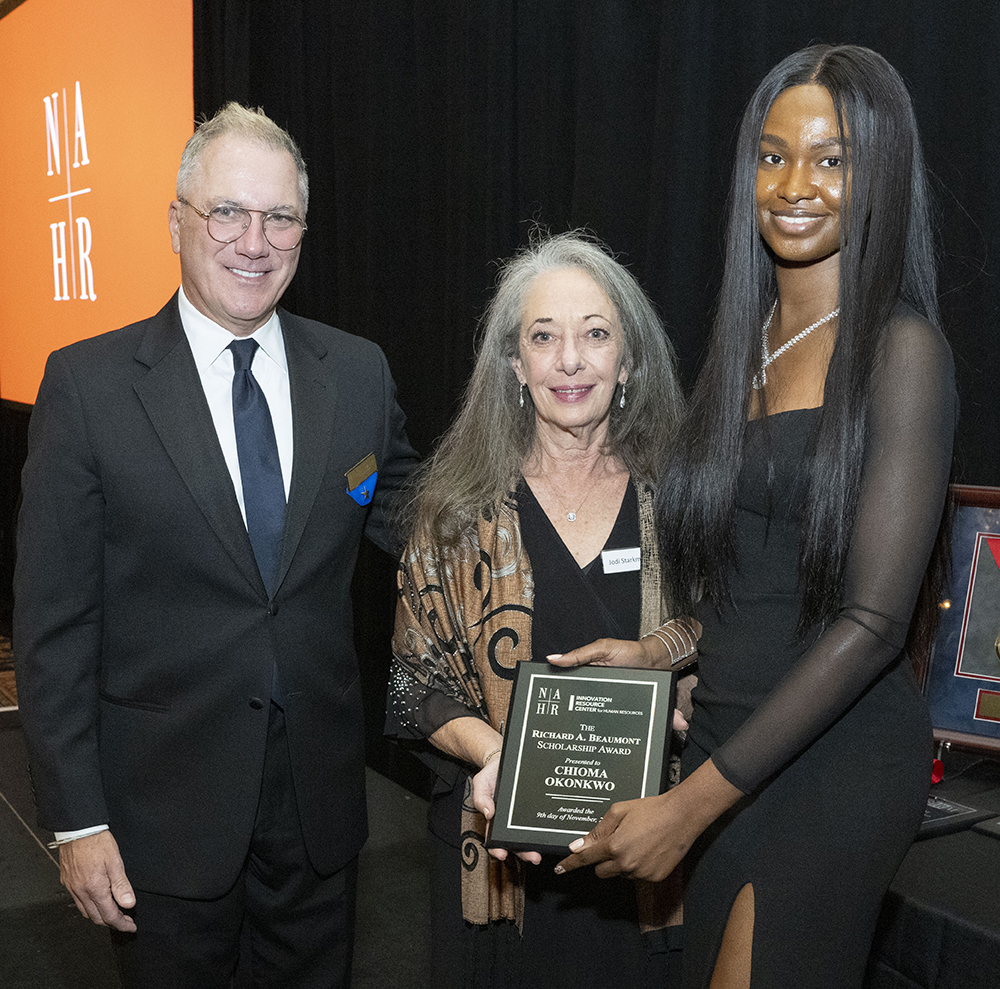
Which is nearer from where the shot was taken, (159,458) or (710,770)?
(710,770)

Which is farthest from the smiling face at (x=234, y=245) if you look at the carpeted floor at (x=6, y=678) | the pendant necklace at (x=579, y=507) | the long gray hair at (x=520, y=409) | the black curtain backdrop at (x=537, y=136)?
the carpeted floor at (x=6, y=678)

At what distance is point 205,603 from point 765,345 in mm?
984

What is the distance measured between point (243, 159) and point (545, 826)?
4.02 feet

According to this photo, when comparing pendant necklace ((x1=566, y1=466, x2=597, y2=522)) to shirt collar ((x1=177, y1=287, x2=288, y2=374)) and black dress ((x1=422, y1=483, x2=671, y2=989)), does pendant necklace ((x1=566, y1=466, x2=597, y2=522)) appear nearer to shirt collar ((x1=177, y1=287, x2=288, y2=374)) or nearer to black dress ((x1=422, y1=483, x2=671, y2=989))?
black dress ((x1=422, y1=483, x2=671, y2=989))

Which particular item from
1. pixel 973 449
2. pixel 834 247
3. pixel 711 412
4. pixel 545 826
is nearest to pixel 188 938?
pixel 545 826

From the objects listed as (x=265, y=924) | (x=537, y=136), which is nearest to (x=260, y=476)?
(x=265, y=924)

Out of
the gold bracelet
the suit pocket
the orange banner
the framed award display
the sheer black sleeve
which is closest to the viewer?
the sheer black sleeve

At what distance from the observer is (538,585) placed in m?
1.79

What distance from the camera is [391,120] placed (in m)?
4.00

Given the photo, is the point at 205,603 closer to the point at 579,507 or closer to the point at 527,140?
the point at 579,507

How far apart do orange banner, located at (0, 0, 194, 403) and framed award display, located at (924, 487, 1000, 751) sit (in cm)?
428

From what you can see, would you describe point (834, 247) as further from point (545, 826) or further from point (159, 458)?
point (159, 458)

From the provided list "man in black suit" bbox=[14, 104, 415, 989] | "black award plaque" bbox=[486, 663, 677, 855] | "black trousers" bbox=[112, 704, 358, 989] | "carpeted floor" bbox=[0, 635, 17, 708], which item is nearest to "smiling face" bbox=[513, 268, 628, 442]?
"man in black suit" bbox=[14, 104, 415, 989]

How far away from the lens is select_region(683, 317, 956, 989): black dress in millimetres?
1290
